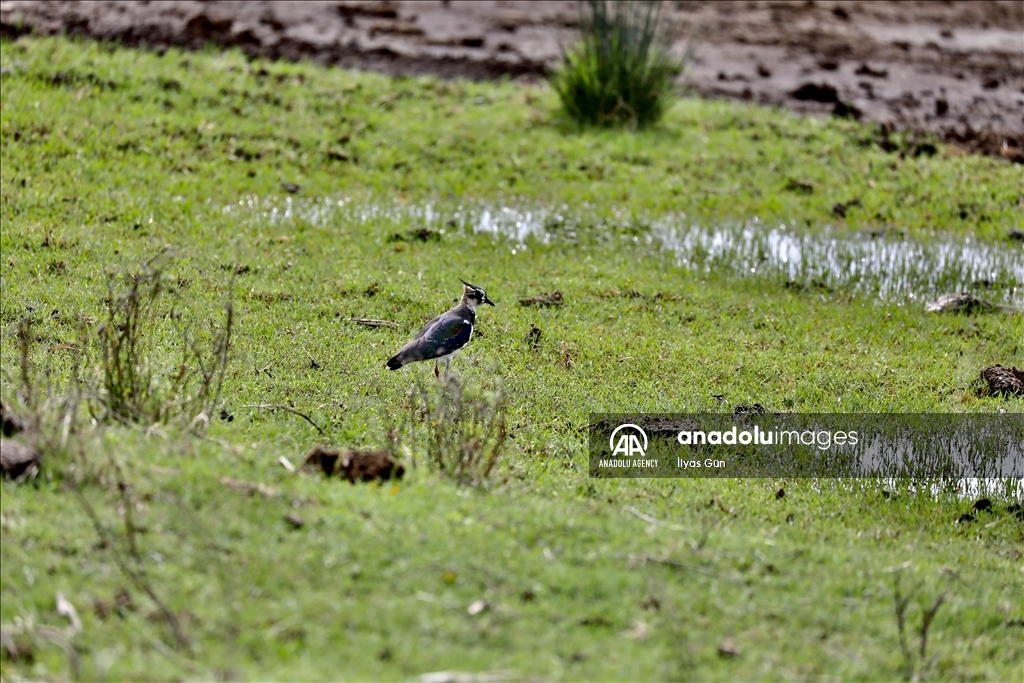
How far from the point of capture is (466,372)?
7.69 metres

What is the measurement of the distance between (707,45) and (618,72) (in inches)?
122

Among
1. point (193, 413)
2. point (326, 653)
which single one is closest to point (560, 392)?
point (193, 413)

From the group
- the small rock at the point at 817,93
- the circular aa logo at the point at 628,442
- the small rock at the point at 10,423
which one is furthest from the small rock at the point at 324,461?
the small rock at the point at 817,93

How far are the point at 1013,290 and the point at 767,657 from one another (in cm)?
667

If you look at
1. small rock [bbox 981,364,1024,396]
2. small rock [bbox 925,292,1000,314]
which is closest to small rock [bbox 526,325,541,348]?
small rock [bbox 981,364,1024,396]

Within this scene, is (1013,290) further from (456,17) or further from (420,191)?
(456,17)

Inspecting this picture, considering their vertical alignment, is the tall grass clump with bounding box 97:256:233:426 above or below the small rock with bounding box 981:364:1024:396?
above

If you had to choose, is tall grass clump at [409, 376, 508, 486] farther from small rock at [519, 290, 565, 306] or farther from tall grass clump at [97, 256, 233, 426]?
small rock at [519, 290, 565, 306]

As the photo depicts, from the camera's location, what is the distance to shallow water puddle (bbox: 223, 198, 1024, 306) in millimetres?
10250

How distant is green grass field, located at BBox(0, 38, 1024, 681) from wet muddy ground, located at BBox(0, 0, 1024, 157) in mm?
691

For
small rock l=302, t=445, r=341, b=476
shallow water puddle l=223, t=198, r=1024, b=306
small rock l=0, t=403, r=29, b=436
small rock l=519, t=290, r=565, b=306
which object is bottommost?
small rock l=519, t=290, r=565, b=306

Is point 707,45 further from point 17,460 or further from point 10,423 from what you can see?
point 17,460

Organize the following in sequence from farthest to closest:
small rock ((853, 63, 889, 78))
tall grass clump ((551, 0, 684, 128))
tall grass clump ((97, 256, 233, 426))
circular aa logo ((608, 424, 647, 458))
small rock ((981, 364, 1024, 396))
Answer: small rock ((853, 63, 889, 78)), tall grass clump ((551, 0, 684, 128)), small rock ((981, 364, 1024, 396)), circular aa logo ((608, 424, 647, 458)), tall grass clump ((97, 256, 233, 426))

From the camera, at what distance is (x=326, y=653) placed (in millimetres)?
4242
